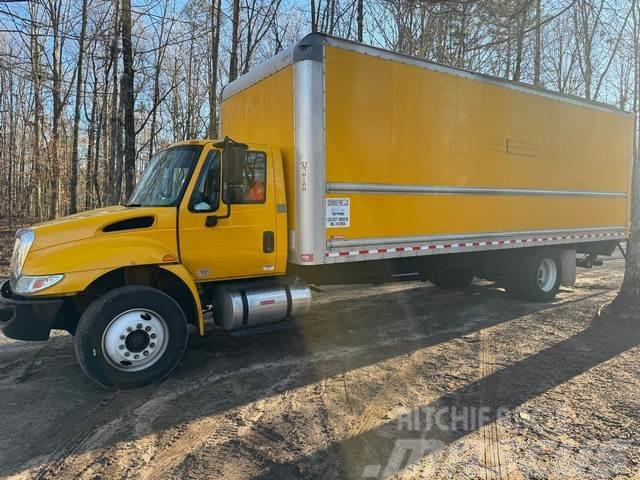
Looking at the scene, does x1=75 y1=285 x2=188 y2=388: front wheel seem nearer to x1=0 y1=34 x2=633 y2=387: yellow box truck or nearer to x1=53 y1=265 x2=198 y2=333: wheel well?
x1=0 y1=34 x2=633 y2=387: yellow box truck

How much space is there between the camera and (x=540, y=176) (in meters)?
8.16

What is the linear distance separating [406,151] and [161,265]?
11.1 ft

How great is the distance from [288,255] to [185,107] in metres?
27.2

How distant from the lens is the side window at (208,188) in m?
5.25

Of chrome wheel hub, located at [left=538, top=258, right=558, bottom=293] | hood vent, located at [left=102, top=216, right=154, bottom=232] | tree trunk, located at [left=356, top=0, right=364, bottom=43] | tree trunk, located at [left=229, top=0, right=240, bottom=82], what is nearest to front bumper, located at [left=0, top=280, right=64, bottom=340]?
hood vent, located at [left=102, top=216, right=154, bottom=232]

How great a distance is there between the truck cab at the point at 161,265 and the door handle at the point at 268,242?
0.04 feet

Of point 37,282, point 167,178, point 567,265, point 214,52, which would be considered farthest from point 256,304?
point 214,52

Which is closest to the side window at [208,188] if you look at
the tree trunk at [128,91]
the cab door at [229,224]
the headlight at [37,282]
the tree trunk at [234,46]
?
the cab door at [229,224]

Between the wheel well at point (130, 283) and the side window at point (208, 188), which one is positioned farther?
the side window at point (208, 188)

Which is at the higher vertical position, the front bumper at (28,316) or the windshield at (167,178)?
the windshield at (167,178)

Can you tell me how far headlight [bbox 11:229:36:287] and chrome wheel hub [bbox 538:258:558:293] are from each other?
321 inches

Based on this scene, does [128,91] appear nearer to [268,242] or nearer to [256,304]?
[268,242]

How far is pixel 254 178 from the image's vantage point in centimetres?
558

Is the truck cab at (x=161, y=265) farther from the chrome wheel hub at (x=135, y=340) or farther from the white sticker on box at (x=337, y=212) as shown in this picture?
the white sticker on box at (x=337, y=212)
